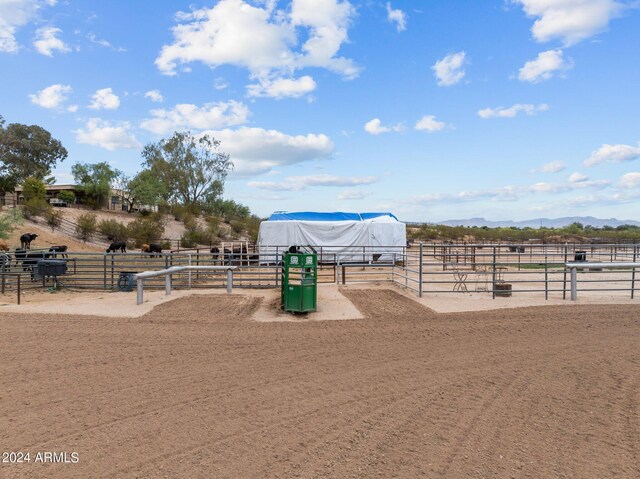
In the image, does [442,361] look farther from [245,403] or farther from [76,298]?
[76,298]

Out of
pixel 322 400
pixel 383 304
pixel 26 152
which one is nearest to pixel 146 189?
pixel 26 152

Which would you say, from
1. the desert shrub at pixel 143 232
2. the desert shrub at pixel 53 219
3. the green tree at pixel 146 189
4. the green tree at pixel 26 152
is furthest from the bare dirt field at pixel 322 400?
the green tree at pixel 26 152

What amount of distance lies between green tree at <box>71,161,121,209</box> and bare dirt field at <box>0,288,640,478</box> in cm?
5082

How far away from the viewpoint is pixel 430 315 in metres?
10.2

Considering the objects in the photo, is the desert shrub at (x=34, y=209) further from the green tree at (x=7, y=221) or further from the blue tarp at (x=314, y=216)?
the blue tarp at (x=314, y=216)

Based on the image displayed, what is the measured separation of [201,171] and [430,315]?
167ft

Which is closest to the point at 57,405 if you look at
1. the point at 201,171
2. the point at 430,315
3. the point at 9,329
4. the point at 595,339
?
the point at 9,329

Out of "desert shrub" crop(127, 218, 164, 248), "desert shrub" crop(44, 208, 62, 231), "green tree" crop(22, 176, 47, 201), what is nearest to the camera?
"desert shrub" crop(127, 218, 164, 248)

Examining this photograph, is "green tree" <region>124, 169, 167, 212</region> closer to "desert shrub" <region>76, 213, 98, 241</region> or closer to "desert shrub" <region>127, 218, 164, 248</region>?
"desert shrub" <region>127, 218, 164, 248</region>

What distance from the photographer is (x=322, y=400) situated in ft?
16.3

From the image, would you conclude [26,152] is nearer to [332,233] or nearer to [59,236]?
[59,236]

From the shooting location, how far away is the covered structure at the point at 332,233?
929 inches

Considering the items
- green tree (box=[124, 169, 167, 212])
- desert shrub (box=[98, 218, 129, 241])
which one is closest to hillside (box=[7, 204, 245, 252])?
desert shrub (box=[98, 218, 129, 241])

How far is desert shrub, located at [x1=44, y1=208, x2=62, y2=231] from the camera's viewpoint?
3775 cm
